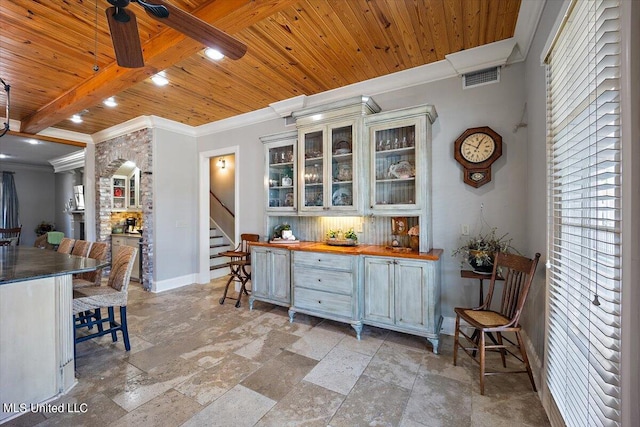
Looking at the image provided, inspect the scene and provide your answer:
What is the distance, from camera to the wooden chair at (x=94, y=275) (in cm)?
288

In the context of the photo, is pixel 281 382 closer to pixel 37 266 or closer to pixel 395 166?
pixel 37 266

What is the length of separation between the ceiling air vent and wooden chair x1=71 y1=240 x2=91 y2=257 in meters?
4.51

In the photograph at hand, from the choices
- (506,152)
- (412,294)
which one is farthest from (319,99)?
(412,294)

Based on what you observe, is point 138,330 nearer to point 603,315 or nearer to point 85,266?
point 85,266

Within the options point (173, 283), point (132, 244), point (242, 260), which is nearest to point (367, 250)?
point (242, 260)

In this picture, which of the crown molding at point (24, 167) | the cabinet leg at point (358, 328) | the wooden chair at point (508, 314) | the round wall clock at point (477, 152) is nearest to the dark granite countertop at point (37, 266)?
the cabinet leg at point (358, 328)

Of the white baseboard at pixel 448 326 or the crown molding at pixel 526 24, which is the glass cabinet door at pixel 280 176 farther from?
the crown molding at pixel 526 24

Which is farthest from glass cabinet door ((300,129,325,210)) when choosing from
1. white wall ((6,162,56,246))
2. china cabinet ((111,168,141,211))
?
white wall ((6,162,56,246))

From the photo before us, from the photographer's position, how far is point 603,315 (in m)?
1.08

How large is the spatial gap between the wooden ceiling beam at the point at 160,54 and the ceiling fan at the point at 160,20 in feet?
1.03

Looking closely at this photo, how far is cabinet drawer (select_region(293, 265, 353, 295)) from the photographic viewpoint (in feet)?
9.45

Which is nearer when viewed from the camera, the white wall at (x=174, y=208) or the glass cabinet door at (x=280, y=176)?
the glass cabinet door at (x=280, y=176)

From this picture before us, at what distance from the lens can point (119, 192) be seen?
5.86 meters

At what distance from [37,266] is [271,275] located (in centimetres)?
210
